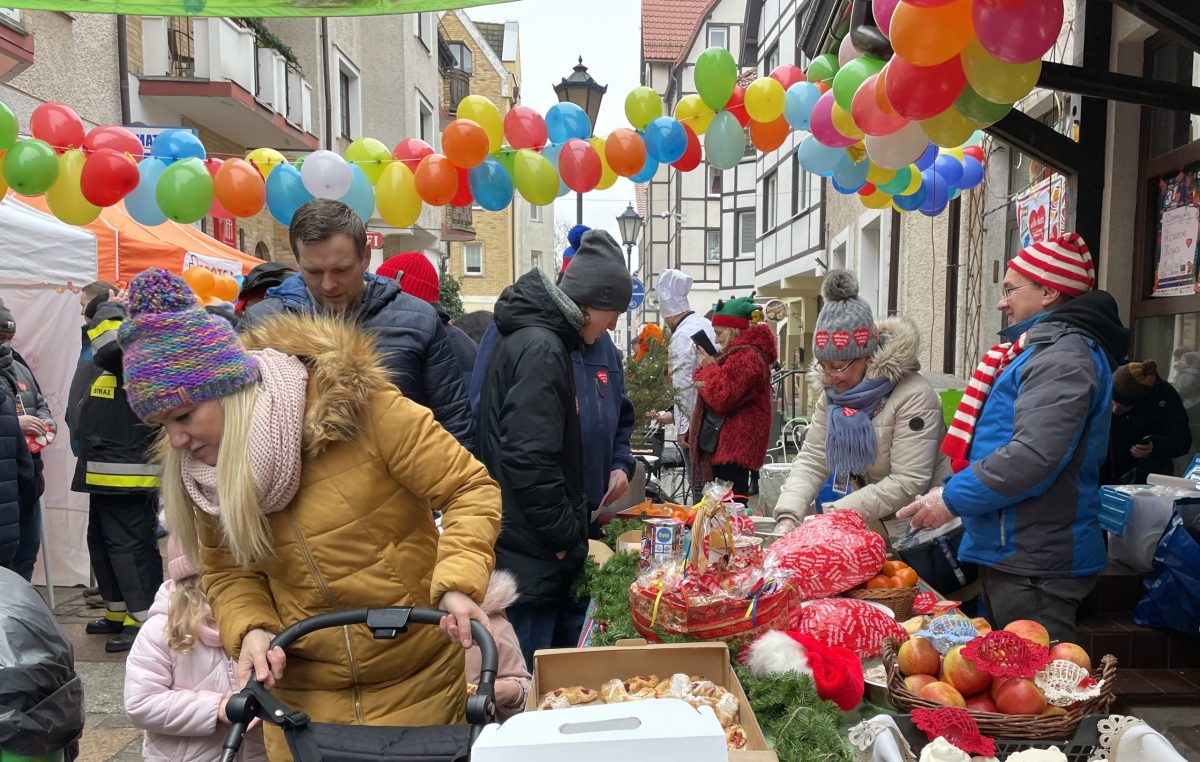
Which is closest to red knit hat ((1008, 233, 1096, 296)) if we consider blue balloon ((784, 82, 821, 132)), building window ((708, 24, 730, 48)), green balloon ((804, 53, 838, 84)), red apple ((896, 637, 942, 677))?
red apple ((896, 637, 942, 677))

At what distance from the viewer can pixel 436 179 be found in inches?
256

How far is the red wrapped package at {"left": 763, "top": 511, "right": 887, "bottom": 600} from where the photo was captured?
9.15 ft

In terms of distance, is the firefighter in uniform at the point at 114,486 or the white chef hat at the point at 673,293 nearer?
the firefighter in uniform at the point at 114,486

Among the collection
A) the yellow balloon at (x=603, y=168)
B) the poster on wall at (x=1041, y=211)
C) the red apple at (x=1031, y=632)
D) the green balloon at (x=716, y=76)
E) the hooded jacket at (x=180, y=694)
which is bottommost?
the hooded jacket at (x=180, y=694)

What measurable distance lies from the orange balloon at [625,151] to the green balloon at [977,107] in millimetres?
3206

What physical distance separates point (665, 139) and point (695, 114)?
336mm

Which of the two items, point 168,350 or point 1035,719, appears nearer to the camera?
point 168,350

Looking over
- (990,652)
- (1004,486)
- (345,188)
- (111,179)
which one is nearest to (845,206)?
(345,188)

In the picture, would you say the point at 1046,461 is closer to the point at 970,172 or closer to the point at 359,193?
the point at 970,172

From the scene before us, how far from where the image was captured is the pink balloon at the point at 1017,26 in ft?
9.48

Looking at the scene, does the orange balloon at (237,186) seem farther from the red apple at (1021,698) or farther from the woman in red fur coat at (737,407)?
the red apple at (1021,698)

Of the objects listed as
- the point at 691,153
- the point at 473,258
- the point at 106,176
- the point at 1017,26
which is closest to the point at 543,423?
the point at 1017,26

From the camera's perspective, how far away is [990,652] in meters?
2.08

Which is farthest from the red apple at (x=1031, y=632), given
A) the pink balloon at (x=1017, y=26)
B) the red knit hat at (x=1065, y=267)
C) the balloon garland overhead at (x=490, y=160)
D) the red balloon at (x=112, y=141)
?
the red balloon at (x=112, y=141)
